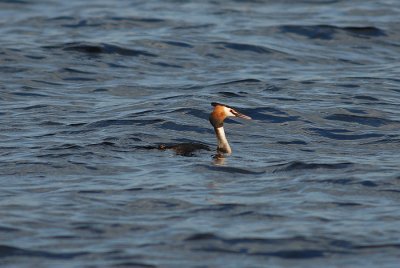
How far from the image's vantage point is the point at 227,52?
22.2 m

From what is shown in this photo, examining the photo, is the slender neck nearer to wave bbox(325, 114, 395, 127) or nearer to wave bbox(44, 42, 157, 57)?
wave bbox(325, 114, 395, 127)

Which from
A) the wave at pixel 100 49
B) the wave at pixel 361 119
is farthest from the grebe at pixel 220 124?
the wave at pixel 100 49

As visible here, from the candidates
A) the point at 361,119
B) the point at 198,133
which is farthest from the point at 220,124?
the point at 361,119

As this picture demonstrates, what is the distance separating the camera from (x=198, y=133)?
16.2m

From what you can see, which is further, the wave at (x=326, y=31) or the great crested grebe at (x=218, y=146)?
the wave at (x=326, y=31)

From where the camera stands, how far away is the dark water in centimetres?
1070

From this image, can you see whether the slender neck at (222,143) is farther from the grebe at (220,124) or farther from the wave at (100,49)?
the wave at (100,49)

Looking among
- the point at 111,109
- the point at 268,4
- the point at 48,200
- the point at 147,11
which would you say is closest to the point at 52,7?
the point at 147,11

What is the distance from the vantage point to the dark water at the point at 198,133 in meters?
10.7

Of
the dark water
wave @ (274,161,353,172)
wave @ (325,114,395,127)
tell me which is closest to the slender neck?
the dark water

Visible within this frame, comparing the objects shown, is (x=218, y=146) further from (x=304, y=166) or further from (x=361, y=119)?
(x=361, y=119)

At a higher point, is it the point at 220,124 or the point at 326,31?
the point at 220,124

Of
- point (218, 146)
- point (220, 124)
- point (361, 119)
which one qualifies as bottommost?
point (361, 119)

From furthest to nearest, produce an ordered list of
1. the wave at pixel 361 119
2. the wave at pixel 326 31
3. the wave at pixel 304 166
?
the wave at pixel 326 31 < the wave at pixel 361 119 < the wave at pixel 304 166
